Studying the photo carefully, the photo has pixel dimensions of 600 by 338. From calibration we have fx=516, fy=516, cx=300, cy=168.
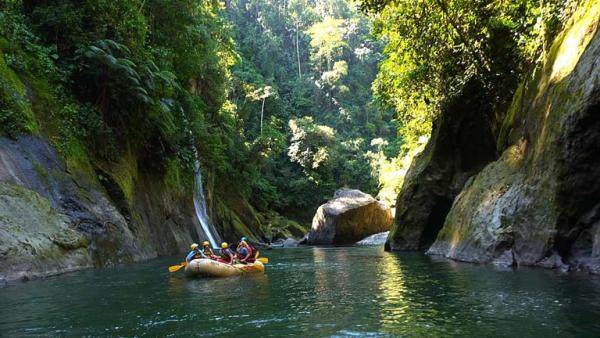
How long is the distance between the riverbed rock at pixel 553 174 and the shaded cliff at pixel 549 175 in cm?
2

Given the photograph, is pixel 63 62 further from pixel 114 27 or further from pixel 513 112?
pixel 513 112

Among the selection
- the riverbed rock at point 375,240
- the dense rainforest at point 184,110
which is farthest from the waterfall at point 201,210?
the riverbed rock at point 375,240

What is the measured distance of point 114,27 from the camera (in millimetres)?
16938

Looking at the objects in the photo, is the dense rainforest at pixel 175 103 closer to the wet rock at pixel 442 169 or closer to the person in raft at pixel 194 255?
the wet rock at pixel 442 169

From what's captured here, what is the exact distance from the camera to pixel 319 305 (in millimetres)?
7551

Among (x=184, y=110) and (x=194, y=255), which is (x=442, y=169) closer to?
(x=194, y=255)

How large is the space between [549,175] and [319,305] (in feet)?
18.0

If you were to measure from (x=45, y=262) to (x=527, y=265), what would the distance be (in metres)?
10.2

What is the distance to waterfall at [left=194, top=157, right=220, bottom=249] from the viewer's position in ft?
79.2

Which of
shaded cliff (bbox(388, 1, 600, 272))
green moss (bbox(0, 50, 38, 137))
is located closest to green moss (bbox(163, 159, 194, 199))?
green moss (bbox(0, 50, 38, 137))

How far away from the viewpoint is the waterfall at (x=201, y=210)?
24.1 m

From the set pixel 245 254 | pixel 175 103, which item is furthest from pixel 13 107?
pixel 175 103

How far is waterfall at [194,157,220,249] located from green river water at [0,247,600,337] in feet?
41.2

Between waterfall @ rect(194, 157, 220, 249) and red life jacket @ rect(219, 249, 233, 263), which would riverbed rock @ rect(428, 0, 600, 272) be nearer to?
red life jacket @ rect(219, 249, 233, 263)
